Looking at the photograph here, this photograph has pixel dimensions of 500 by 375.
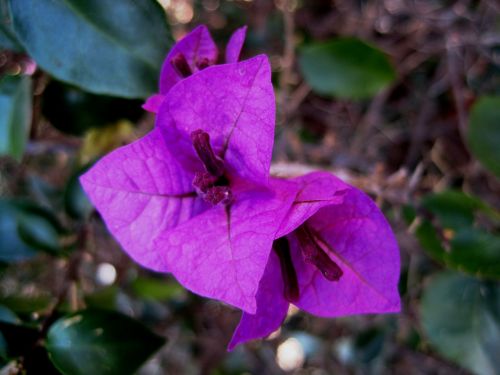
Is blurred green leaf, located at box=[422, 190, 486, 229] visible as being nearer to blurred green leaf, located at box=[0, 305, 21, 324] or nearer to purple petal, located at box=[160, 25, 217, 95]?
purple petal, located at box=[160, 25, 217, 95]

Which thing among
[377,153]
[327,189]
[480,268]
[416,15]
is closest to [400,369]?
[377,153]

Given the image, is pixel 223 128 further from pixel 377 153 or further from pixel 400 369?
pixel 400 369

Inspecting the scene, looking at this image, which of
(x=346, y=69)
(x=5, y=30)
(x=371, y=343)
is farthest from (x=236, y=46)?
(x=371, y=343)

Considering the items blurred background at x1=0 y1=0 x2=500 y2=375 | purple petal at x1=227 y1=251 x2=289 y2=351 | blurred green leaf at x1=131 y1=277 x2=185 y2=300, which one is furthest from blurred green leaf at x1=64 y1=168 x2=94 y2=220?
purple petal at x1=227 y1=251 x2=289 y2=351

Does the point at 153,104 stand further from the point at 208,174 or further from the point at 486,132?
the point at 486,132

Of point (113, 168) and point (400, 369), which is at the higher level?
point (113, 168)

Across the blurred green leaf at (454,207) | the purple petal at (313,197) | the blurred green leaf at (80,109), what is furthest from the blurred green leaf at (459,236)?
the blurred green leaf at (80,109)
